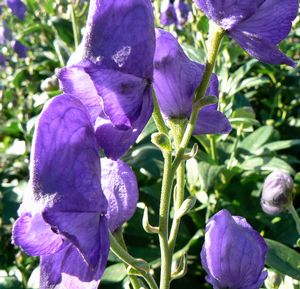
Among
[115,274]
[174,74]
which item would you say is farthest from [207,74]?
[115,274]

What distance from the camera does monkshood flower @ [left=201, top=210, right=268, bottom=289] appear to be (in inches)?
34.5

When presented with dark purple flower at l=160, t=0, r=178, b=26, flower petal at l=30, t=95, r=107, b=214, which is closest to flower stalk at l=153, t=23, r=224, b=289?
flower petal at l=30, t=95, r=107, b=214

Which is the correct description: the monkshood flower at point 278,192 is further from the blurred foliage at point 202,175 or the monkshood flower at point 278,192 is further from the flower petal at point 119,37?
the flower petal at point 119,37


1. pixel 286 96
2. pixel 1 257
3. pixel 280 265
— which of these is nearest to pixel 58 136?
pixel 280 265

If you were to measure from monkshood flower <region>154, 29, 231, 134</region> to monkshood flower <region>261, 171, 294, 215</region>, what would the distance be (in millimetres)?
559

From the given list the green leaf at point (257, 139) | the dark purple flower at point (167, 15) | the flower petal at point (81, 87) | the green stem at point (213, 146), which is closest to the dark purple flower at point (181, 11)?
the dark purple flower at point (167, 15)

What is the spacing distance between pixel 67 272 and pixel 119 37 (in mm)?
289

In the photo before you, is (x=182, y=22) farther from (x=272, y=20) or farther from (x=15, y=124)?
(x=272, y=20)

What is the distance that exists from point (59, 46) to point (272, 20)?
5.98 ft

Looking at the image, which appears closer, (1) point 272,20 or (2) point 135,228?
(1) point 272,20

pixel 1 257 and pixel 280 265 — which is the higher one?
pixel 280 265

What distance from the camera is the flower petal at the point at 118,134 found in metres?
0.71

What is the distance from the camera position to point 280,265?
1.29 metres

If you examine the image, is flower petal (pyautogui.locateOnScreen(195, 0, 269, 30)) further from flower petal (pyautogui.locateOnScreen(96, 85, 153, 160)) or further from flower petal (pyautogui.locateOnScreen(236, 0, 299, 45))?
flower petal (pyautogui.locateOnScreen(96, 85, 153, 160))
